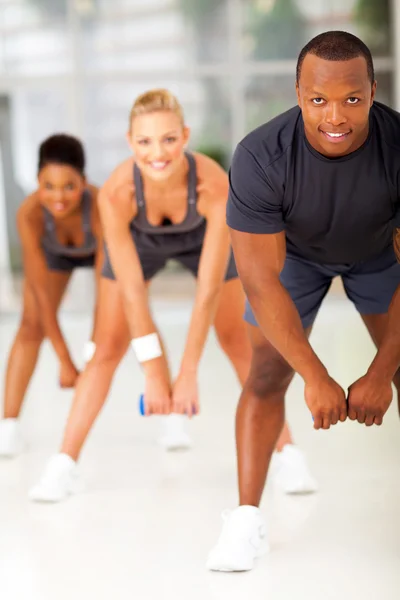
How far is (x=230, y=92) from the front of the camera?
861 centimetres

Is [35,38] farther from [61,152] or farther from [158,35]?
[61,152]

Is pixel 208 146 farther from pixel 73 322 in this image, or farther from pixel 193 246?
pixel 193 246

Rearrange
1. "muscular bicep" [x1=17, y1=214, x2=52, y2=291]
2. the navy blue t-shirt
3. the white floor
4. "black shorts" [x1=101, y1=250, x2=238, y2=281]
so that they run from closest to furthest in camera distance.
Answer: the navy blue t-shirt, the white floor, "black shorts" [x1=101, y1=250, x2=238, y2=281], "muscular bicep" [x1=17, y1=214, x2=52, y2=291]

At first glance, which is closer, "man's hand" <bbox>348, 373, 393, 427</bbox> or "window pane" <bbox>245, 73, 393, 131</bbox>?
"man's hand" <bbox>348, 373, 393, 427</bbox>

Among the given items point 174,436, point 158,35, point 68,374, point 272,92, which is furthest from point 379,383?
point 158,35

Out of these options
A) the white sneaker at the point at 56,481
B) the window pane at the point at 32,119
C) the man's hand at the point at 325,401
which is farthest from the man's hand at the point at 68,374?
the window pane at the point at 32,119

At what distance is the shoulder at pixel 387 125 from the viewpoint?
6.59 feet

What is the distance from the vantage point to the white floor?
2.20 metres

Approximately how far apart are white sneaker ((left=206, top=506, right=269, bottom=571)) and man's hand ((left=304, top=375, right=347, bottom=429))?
0.38 meters

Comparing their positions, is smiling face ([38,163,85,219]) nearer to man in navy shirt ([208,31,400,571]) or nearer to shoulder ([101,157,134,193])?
shoulder ([101,157,134,193])

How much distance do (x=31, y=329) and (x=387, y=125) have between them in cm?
189

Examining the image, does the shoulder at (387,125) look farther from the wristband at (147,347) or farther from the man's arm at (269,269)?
the wristband at (147,347)

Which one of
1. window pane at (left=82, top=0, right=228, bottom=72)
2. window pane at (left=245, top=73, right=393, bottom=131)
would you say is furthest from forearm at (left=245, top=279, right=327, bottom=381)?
window pane at (left=82, top=0, right=228, bottom=72)

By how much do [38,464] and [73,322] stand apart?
4540mm
